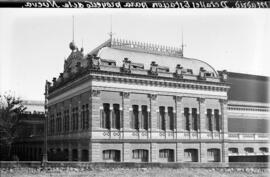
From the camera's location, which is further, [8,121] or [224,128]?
[8,121]

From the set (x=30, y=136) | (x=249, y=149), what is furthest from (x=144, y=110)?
(x=30, y=136)

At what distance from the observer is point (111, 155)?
27.9 meters

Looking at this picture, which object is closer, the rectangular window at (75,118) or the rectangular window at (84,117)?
the rectangular window at (84,117)

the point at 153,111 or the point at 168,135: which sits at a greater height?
the point at 153,111

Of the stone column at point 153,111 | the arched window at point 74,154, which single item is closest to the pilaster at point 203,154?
the stone column at point 153,111

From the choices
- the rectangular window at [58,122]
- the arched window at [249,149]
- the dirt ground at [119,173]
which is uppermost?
the rectangular window at [58,122]

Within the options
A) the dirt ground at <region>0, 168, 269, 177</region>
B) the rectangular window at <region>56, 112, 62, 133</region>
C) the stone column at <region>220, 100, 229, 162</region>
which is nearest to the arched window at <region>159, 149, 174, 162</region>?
the stone column at <region>220, 100, 229, 162</region>

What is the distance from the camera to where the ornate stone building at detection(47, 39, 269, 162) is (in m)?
28.1

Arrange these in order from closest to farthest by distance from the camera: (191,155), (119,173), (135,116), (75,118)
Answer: (119,173) → (135,116) → (75,118) → (191,155)

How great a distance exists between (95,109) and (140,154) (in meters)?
5.54

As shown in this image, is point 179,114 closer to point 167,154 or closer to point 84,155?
point 167,154

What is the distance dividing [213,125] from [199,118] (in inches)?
74.7

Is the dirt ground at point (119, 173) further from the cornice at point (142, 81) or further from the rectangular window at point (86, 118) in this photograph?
the cornice at point (142, 81)

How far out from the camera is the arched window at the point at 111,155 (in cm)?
2766
